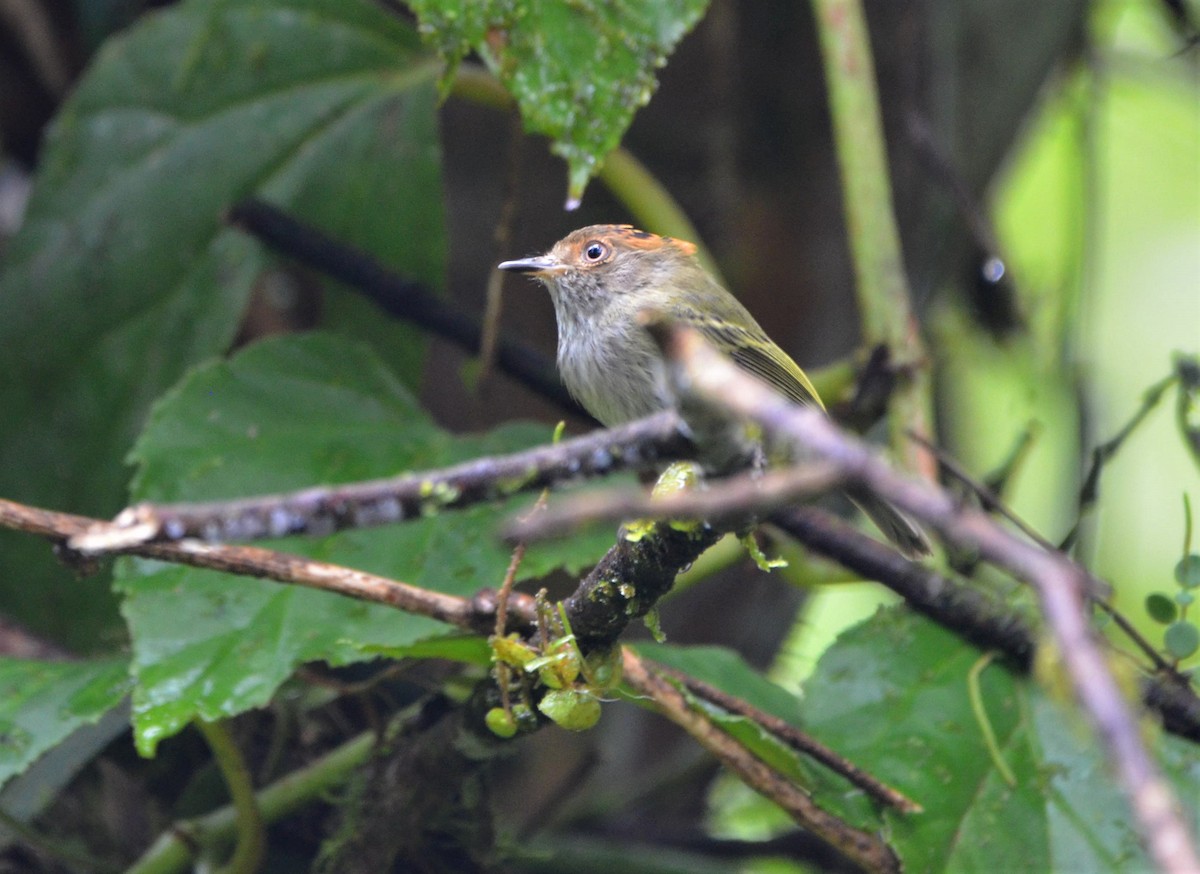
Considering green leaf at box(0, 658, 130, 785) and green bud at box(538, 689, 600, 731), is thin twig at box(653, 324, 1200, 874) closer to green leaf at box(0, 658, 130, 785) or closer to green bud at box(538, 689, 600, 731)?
green bud at box(538, 689, 600, 731)

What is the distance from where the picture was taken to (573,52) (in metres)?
2.03

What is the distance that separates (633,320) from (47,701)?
1.22 metres

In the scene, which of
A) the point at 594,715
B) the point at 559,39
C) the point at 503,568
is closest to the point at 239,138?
the point at 559,39

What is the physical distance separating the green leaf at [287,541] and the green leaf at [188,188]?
1.12 ft

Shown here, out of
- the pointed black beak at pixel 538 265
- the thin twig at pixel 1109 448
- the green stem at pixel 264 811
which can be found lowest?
the green stem at pixel 264 811

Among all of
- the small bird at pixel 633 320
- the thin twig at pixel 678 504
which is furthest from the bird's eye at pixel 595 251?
the thin twig at pixel 678 504

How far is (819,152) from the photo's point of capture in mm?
3363

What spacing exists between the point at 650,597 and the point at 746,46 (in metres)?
2.37

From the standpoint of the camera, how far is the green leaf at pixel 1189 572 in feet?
6.23

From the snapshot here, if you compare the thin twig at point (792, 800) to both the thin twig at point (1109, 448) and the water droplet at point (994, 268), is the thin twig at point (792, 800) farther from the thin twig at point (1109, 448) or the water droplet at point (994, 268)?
the water droplet at point (994, 268)

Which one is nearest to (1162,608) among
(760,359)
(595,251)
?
(760,359)

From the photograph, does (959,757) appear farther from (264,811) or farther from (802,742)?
(264,811)

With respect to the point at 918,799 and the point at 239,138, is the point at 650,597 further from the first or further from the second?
the point at 239,138

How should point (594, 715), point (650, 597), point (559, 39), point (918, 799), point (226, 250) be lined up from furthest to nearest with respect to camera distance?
point (226, 250) → point (559, 39) → point (918, 799) → point (594, 715) → point (650, 597)
